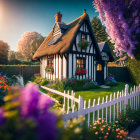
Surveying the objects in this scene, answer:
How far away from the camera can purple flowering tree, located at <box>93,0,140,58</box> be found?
4.67m

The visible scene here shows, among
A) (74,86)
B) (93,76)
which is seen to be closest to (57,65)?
(74,86)

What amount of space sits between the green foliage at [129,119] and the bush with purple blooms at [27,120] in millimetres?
3623

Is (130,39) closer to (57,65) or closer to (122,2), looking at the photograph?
(122,2)

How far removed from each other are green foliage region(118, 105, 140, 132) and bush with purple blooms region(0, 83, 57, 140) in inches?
143

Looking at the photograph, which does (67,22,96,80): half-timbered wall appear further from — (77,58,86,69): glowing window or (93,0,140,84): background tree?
(93,0,140,84): background tree

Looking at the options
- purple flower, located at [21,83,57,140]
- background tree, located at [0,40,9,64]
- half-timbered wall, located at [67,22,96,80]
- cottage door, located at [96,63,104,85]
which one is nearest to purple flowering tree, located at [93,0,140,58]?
purple flower, located at [21,83,57,140]

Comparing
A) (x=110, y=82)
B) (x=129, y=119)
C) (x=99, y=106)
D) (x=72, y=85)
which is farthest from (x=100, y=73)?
(x=99, y=106)

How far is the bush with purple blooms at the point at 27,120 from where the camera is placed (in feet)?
2.66

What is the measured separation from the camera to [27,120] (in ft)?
2.60

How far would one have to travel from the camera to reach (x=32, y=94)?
0.90 metres

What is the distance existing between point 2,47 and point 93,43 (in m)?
25.7

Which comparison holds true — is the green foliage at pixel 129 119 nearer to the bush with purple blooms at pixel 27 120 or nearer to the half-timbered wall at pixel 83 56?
the bush with purple blooms at pixel 27 120

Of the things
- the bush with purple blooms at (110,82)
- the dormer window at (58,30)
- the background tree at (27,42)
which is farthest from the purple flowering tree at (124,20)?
the background tree at (27,42)

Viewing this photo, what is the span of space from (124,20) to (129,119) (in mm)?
4195
